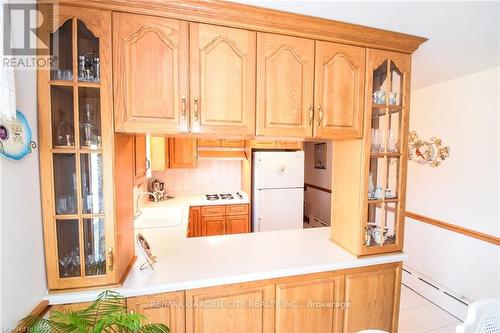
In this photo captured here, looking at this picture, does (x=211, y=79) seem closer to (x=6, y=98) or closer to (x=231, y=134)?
(x=231, y=134)

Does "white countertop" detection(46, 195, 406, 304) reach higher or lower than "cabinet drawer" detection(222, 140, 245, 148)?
lower

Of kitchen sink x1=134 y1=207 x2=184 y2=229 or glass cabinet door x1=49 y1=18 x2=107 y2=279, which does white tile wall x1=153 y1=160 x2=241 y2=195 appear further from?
glass cabinet door x1=49 y1=18 x2=107 y2=279

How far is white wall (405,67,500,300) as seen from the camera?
6.09ft

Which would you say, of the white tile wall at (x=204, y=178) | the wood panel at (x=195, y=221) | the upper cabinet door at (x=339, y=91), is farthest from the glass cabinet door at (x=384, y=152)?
the white tile wall at (x=204, y=178)

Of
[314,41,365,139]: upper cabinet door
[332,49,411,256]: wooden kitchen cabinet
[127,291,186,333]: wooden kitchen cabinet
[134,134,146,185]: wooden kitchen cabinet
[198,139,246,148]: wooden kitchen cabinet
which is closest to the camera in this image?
[127,291,186,333]: wooden kitchen cabinet

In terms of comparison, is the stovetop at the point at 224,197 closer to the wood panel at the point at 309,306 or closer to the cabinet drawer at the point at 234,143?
the cabinet drawer at the point at 234,143

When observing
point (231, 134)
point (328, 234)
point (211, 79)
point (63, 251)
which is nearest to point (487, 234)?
point (328, 234)

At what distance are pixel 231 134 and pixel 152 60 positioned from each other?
539mm

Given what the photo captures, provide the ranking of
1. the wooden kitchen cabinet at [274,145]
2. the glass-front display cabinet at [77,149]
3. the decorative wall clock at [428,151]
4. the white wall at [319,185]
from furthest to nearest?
the white wall at [319,185], the wooden kitchen cabinet at [274,145], the decorative wall clock at [428,151], the glass-front display cabinet at [77,149]

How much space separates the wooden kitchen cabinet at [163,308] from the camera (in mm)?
1146

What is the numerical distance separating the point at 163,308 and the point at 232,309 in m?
0.38

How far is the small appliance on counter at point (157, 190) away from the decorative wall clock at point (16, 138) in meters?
2.34

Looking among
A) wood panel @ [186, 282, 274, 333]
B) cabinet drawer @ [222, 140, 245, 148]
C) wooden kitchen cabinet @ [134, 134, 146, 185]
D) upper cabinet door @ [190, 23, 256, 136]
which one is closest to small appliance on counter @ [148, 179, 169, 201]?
cabinet drawer @ [222, 140, 245, 148]

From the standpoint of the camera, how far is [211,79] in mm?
1179
